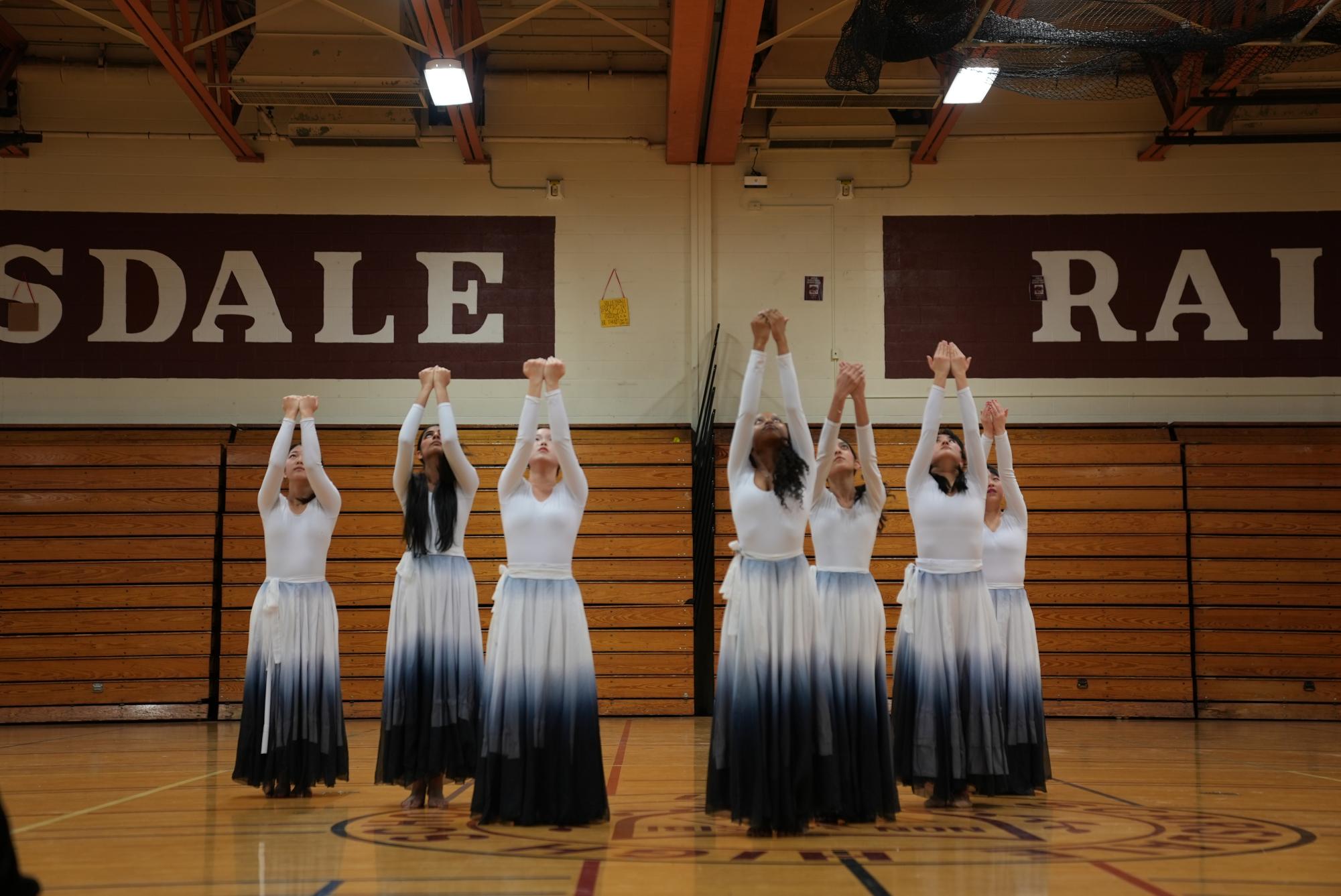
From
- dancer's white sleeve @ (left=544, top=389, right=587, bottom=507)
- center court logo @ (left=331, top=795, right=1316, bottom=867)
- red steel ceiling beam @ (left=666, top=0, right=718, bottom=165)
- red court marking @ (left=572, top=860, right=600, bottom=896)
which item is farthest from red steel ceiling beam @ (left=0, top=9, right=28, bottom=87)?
red court marking @ (left=572, top=860, right=600, bottom=896)

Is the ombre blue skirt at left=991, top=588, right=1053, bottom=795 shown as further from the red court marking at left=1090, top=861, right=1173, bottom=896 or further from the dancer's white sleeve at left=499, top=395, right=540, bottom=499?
the dancer's white sleeve at left=499, top=395, right=540, bottom=499

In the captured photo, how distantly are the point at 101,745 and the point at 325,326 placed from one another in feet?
16.0

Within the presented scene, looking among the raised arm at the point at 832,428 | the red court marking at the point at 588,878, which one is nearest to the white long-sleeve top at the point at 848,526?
the raised arm at the point at 832,428

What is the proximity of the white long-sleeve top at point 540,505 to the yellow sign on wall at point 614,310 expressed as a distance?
7274mm

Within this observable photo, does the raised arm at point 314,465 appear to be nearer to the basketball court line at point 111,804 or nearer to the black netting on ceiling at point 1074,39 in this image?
the basketball court line at point 111,804

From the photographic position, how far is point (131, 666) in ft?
39.3

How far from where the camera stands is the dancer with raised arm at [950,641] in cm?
630

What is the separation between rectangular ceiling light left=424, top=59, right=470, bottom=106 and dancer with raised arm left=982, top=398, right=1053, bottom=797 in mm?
5579

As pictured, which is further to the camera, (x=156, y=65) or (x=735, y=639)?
(x=156, y=65)

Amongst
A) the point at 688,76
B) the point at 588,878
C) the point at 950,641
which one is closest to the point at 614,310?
the point at 688,76

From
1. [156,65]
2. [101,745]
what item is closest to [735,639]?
[101,745]

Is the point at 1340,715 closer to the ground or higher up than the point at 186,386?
closer to the ground

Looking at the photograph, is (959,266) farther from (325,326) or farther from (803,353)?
(325,326)

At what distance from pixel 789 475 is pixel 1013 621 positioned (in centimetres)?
258
